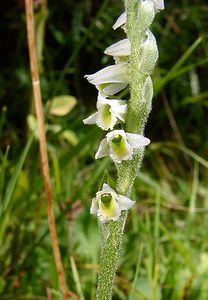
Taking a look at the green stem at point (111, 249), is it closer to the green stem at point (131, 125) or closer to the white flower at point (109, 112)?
the green stem at point (131, 125)

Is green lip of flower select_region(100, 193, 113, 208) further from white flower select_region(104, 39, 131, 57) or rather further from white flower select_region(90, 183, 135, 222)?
white flower select_region(104, 39, 131, 57)

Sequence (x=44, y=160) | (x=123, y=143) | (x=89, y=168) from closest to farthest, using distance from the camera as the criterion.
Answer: (x=123, y=143) < (x=44, y=160) < (x=89, y=168)

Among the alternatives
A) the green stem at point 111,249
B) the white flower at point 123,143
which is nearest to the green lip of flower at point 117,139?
the white flower at point 123,143

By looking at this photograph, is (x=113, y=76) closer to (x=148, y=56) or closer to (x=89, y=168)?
(x=148, y=56)

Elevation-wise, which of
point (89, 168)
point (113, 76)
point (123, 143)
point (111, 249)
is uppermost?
point (89, 168)

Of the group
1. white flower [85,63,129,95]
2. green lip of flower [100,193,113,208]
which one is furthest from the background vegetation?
white flower [85,63,129,95]

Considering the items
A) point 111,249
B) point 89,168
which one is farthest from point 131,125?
point 89,168

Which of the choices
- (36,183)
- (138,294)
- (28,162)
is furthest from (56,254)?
(28,162)

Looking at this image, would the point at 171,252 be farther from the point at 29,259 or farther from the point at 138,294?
the point at 29,259
